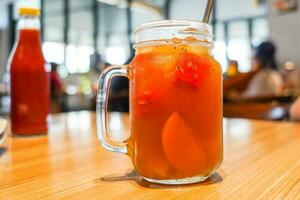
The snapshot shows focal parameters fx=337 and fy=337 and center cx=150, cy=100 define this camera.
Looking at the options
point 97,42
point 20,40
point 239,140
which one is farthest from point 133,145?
point 97,42

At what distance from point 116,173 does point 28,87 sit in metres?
0.39

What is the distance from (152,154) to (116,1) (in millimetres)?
8210

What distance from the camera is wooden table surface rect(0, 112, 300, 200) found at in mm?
340

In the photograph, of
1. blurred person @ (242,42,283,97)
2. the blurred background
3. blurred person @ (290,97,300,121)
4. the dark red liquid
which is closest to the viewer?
the dark red liquid

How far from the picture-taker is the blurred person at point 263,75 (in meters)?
3.00

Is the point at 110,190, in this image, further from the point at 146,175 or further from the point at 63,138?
the point at 63,138

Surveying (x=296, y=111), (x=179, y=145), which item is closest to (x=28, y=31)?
(x=179, y=145)

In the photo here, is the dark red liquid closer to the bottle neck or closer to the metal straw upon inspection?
the bottle neck

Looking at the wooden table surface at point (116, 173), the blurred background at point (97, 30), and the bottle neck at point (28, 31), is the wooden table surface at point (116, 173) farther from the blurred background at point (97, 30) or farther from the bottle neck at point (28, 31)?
the blurred background at point (97, 30)

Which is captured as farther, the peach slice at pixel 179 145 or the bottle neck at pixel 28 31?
the bottle neck at pixel 28 31

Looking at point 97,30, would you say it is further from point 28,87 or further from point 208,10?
point 208,10

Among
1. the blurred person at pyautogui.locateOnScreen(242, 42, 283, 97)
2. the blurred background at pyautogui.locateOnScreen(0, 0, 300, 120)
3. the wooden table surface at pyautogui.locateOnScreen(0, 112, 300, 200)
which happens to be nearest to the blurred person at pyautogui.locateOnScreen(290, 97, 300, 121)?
the wooden table surface at pyautogui.locateOnScreen(0, 112, 300, 200)

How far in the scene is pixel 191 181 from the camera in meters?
0.38

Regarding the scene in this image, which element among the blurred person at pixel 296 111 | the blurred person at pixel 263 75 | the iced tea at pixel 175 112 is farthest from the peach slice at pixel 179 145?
the blurred person at pixel 263 75
